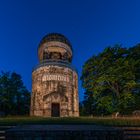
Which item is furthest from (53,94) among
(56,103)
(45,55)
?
(45,55)

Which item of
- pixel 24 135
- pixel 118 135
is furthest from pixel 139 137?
pixel 24 135

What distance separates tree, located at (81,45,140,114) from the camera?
27.2 meters

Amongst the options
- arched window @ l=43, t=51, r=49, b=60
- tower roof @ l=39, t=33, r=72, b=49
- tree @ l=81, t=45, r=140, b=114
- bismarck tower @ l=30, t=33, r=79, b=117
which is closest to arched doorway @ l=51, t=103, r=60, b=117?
bismarck tower @ l=30, t=33, r=79, b=117

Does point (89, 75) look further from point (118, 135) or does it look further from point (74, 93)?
point (118, 135)

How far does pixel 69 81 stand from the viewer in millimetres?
34812

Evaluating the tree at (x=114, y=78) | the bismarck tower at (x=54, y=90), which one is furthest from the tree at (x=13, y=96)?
the tree at (x=114, y=78)

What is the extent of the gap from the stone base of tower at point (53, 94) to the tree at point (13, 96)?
9032mm

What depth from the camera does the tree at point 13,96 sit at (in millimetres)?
40938

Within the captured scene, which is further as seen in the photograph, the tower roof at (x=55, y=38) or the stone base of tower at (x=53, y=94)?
the tower roof at (x=55, y=38)

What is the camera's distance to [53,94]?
1305 inches

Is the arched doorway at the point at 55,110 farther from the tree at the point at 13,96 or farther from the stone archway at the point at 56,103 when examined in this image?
the tree at the point at 13,96

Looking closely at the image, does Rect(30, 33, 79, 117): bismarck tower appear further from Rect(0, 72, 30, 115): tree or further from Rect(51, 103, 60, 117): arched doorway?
Rect(0, 72, 30, 115): tree

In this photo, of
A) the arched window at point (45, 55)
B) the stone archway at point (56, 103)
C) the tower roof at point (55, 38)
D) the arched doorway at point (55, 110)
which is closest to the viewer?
the stone archway at point (56, 103)

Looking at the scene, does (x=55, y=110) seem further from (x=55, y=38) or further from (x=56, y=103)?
(x=55, y=38)
